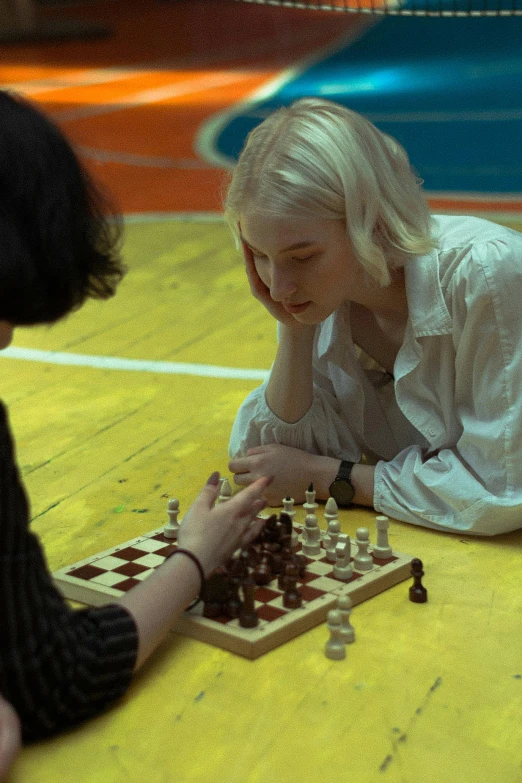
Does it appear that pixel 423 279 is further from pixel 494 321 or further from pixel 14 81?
pixel 14 81

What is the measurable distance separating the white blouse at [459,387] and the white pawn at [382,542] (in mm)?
210

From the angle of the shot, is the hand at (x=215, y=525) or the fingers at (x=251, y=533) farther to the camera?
the fingers at (x=251, y=533)

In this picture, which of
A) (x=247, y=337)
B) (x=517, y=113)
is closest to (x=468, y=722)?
(x=247, y=337)

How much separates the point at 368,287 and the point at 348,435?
17.3 inches

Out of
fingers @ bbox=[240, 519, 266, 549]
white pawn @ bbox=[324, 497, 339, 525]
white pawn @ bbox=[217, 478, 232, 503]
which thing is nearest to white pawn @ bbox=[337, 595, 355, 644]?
fingers @ bbox=[240, 519, 266, 549]

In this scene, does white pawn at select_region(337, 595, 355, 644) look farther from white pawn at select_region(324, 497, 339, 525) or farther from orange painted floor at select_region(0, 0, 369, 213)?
orange painted floor at select_region(0, 0, 369, 213)

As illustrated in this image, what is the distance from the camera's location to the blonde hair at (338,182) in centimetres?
218

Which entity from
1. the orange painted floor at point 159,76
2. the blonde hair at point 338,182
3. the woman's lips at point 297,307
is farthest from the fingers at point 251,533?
the orange painted floor at point 159,76

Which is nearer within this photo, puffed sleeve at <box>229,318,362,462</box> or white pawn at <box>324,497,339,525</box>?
white pawn at <box>324,497,339,525</box>

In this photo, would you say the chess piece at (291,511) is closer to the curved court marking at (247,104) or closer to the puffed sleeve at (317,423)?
the puffed sleeve at (317,423)

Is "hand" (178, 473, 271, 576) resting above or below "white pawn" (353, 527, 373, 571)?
above

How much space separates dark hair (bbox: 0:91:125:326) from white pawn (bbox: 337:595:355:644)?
28.6 inches

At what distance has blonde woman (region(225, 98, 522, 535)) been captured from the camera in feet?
7.25

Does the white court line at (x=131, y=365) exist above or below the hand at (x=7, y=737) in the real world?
Result: below
